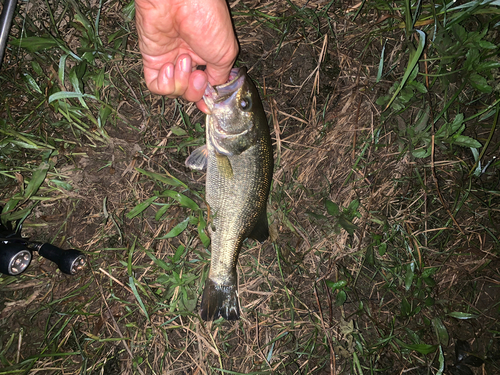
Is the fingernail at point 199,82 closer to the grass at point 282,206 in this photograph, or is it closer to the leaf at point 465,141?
the grass at point 282,206

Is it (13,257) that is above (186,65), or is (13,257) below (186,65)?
below

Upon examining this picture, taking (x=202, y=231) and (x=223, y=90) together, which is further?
(x=202, y=231)

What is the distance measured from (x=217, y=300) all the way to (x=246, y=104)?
6.12 ft

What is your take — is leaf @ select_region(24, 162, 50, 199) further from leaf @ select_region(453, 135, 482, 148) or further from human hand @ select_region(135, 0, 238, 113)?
leaf @ select_region(453, 135, 482, 148)

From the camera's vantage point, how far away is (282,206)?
286 cm

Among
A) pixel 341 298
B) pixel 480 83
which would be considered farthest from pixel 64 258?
pixel 480 83

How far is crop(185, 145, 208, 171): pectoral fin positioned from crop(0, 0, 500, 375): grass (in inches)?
9.2

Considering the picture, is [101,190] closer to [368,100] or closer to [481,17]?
[368,100]

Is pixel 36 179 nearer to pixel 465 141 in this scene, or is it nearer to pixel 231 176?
pixel 231 176

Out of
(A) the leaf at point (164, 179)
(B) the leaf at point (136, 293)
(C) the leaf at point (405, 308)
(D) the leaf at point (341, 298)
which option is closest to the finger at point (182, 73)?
(A) the leaf at point (164, 179)

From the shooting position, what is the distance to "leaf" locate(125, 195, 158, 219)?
265cm

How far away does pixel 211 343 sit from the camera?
280 cm

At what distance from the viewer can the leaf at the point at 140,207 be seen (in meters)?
2.65

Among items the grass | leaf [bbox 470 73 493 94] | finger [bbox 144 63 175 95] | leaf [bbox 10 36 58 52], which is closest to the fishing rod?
leaf [bbox 10 36 58 52]
